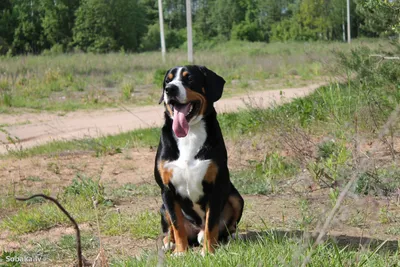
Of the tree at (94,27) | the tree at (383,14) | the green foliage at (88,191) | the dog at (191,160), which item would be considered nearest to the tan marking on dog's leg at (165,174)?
the dog at (191,160)

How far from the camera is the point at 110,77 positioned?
2347 centimetres

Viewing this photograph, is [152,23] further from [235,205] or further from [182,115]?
[182,115]

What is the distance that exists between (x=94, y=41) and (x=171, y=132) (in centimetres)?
3167

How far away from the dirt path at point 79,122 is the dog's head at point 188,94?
256 inches

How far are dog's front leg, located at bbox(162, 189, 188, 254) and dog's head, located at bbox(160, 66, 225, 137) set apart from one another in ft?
1.51

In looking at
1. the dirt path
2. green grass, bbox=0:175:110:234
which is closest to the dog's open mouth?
green grass, bbox=0:175:110:234

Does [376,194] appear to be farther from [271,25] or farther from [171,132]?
[271,25]

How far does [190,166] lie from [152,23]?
47.0 m

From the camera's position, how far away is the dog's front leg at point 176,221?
4363 mm

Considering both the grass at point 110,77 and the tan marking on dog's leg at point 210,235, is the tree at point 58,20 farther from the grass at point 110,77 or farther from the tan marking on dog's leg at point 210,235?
the tan marking on dog's leg at point 210,235

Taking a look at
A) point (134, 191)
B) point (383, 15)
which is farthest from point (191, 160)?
point (383, 15)

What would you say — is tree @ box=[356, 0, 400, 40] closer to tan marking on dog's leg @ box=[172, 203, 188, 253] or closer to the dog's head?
the dog's head

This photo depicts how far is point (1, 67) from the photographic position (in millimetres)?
22250

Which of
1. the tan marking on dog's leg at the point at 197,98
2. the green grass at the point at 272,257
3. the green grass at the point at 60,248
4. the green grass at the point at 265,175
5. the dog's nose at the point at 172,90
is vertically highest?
the dog's nose at the point at 172,90
